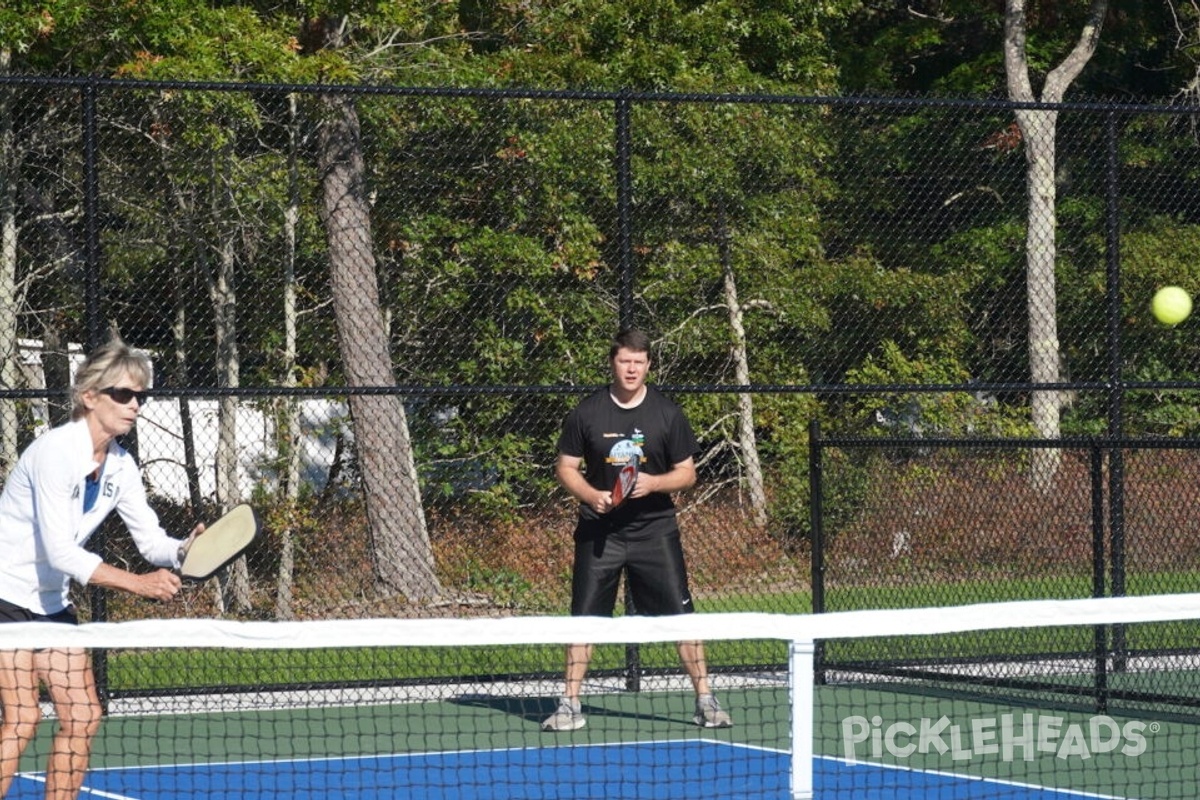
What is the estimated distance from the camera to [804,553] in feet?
37.0

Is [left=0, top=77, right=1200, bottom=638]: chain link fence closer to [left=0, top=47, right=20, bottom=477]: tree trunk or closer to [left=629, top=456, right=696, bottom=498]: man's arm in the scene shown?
[left=0, top=47, right=20, bottom=477]: tree trunk

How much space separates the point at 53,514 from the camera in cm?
501

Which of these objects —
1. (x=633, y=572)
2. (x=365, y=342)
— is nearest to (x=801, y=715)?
(x=633, y=572)

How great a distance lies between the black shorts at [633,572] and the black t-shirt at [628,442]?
10 centimetres

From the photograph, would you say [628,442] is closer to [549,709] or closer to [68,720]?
[549,709]

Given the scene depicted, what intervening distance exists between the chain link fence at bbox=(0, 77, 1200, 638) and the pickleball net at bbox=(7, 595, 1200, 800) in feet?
2.23

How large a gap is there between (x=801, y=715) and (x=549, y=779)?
2618mm

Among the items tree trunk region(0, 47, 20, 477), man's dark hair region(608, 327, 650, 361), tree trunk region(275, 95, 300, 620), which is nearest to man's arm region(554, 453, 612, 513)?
man's dark hair region(608, 327, 650, 361)

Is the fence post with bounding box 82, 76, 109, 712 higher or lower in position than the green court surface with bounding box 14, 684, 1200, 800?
higher

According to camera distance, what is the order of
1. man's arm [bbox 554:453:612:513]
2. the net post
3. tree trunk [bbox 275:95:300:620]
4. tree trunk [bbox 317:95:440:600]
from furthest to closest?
1. tree trunk [bbox 275:95:300:620]
2. tree trunk [bbox 317:95:440:600]
3. man's arm [bbox 554:453:612:513]
4. the net post

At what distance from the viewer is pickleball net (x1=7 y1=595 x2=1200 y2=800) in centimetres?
452

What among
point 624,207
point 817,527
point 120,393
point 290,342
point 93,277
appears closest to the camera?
point 120,393

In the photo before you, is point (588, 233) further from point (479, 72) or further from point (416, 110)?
point (479, 72)

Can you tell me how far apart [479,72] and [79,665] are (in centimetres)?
1074
